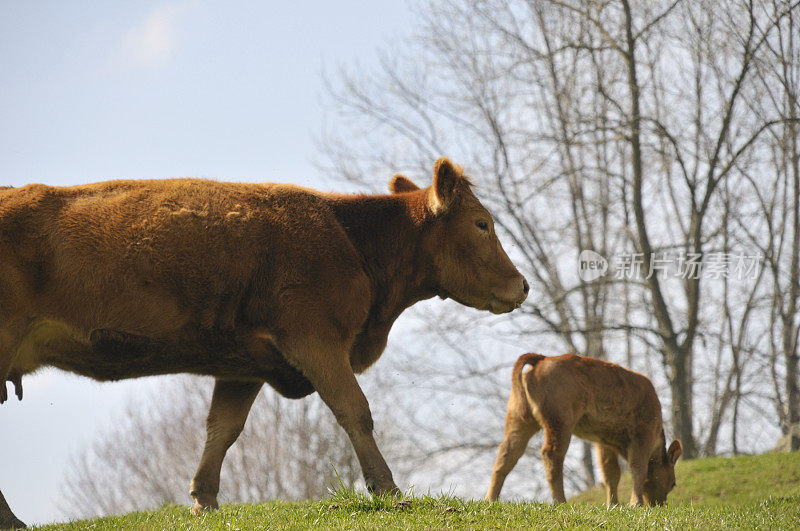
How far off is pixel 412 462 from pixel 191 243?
20.3m

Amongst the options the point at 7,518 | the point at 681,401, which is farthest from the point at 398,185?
the point at 681,401

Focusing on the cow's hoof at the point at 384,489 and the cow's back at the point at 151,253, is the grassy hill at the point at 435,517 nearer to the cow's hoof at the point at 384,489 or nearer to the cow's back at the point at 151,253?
the cow's hoof at the point at 384,489

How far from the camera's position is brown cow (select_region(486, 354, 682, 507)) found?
9.78 m

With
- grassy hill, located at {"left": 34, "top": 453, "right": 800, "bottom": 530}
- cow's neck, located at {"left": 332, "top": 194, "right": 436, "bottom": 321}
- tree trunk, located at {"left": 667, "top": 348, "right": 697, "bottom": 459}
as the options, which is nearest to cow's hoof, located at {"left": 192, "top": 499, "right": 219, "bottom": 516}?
grassy hill, located at {"left": 34, "top": 453, "right": 800, "bottom": 530}

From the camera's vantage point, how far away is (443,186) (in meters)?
7.57

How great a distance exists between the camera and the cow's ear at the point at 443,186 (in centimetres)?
755

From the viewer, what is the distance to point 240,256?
21.9 feet

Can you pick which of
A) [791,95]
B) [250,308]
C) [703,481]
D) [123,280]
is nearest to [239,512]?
[250,308]

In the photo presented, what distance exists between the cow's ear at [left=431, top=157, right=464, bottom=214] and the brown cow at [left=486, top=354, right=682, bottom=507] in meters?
3.30

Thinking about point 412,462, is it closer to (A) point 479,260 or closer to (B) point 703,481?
(B) point 703,481

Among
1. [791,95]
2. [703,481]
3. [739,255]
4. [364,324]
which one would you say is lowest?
[703,481]

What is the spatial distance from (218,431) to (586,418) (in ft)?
15.3

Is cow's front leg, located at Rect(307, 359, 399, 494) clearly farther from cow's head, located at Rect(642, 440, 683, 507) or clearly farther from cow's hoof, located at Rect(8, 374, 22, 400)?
cow's head, located at Rect(642, 440, 683, 507)

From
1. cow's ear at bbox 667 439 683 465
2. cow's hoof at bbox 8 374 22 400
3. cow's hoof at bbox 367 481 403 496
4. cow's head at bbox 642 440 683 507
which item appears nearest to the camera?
cow's hoof at bbox 367 481 403 496
